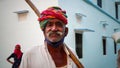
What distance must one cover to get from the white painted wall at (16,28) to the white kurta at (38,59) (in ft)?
13.1

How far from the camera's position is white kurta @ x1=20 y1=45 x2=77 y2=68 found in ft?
5.52

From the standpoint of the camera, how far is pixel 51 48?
1.78 metres

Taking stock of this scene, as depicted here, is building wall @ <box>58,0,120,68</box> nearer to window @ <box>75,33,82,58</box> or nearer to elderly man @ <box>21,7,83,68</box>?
window @ <box>75,33,82,58</box>

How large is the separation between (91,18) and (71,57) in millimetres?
6389

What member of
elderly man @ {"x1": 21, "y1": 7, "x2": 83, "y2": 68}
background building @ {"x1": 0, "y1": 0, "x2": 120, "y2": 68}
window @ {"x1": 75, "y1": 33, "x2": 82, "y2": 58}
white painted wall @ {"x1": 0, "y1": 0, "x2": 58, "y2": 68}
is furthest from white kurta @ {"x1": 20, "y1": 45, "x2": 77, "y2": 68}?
window @ {"x1": 75, "y1": 33, "x2": 82, "y2": 58}

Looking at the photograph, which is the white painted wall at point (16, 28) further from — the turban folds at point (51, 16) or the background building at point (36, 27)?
the turban folds at point (51, 16)

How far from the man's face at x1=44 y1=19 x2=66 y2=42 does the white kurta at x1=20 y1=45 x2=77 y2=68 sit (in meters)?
0.11

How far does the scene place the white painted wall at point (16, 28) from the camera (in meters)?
5.88

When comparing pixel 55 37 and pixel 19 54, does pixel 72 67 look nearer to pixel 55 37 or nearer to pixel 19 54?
pixel 55 37

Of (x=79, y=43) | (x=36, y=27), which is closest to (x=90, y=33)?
(x=79, y=43)

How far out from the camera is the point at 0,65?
6.52 meters

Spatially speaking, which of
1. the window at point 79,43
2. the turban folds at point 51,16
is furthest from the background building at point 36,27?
the turban folds at point 51,16

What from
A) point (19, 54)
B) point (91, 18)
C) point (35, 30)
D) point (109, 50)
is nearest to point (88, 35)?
point (91, 18)

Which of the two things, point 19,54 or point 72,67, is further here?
point 19,54
